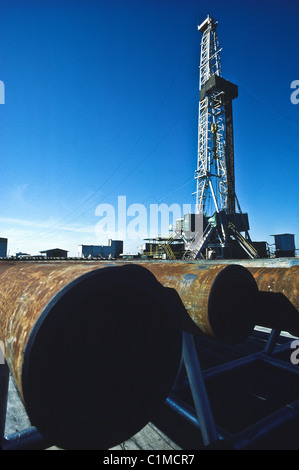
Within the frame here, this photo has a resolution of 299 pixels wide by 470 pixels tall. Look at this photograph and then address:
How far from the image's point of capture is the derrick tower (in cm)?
2538

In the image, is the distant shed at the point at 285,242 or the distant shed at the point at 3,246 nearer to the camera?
the distant shed at the point at 3,246

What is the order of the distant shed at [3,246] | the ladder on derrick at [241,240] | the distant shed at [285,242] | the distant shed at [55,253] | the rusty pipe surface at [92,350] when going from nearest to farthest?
the rusty pipe surface at [92,350] → the ladder on derrick at [241,240] → the distant shed at [3,246] → the distant shed at [285,242] → the distant shed at [55,253]

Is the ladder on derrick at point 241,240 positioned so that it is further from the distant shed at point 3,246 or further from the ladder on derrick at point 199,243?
the distant shed at point 3,246

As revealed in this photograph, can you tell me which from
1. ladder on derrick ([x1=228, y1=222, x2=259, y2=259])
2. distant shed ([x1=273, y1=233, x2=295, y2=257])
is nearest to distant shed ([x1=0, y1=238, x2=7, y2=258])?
ladder on derrick ([x1=228, y1=222, x2=259, y2=259])

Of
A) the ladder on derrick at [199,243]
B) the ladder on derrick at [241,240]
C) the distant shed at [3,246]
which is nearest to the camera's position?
the ladder on derrick at [241,240]

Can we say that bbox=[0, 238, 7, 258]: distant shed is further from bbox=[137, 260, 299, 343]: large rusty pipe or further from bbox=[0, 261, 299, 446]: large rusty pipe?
bbox=[137, 260, 299, 343]: large rusty pipe

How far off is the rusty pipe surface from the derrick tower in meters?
24.1

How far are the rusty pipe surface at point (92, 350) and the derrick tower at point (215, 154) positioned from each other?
24105 mm

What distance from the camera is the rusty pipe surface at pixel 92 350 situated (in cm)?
78

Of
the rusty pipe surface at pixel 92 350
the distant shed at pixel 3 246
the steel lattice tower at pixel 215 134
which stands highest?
the steel lattice tower at pixel 215 134

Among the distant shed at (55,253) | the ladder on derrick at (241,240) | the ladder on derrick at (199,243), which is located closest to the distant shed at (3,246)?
the distant shed at (55,253)

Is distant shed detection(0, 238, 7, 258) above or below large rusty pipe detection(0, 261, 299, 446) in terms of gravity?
above

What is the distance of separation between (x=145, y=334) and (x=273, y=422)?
2047 mm
